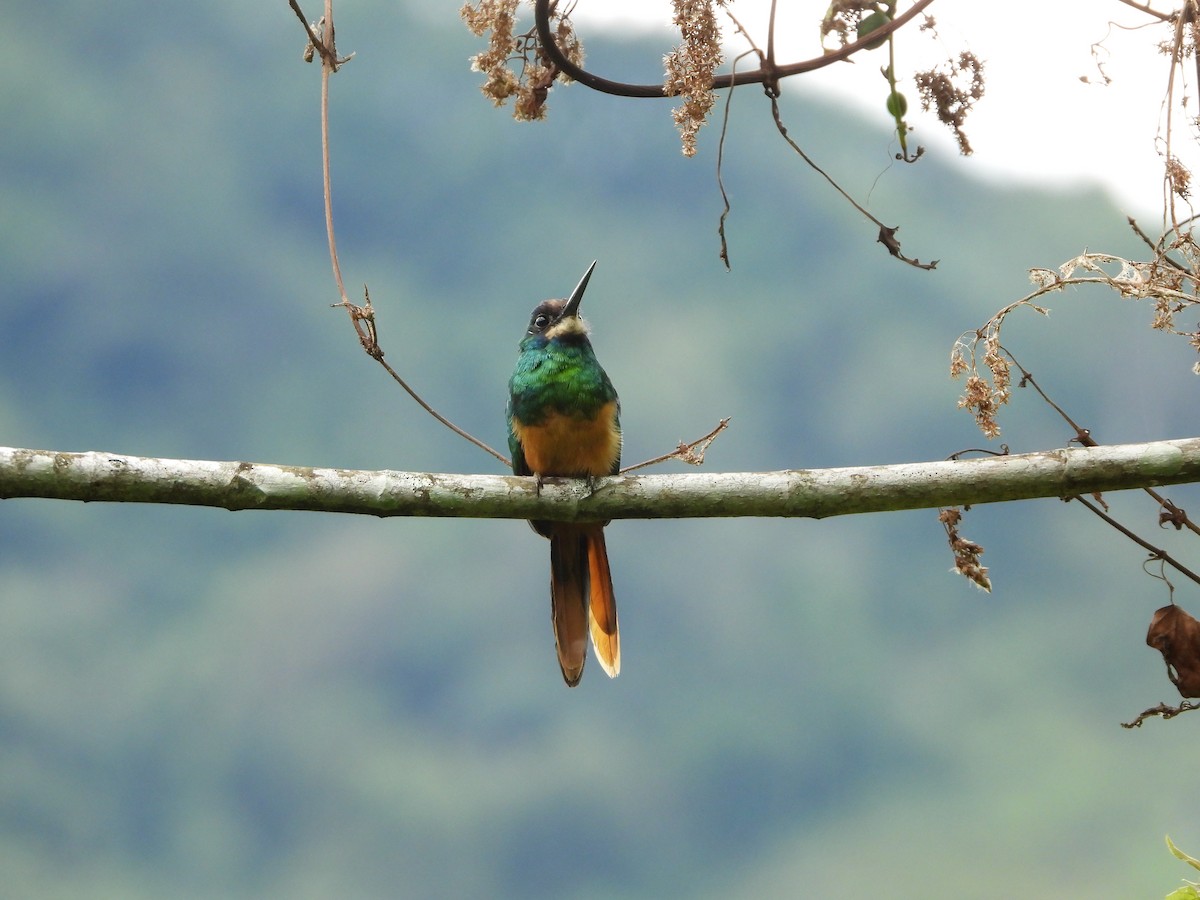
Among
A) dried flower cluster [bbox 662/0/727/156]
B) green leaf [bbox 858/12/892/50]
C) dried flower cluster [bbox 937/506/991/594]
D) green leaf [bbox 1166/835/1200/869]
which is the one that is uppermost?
green leaf [bbox 858/12/892/50]

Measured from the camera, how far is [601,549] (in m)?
3.22

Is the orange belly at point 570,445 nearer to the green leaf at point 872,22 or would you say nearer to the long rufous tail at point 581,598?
the long rufous tail at point 581,598

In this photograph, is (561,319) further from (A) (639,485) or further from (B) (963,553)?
(B) (963,553)

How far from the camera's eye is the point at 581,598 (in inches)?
127

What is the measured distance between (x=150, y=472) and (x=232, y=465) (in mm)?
152

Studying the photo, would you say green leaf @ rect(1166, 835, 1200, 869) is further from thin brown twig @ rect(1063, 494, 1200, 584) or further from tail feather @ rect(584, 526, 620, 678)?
tail feather @ rect(584, 526, 620, 678)

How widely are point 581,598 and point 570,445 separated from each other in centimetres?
53

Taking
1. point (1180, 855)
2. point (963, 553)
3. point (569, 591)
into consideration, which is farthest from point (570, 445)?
point (1180, 855)

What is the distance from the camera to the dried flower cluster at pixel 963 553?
238cm

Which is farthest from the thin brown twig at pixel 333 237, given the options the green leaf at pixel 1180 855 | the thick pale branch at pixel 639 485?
the green leaf at pixel 1180 855

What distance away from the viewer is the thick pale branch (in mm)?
1990

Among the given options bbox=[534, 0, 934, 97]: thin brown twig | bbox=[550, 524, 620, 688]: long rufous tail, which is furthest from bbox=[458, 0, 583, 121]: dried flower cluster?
bbox=[550, 524, 620, 688]: long rufous tail

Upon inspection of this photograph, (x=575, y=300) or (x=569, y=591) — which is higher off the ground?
(x=575, y=300)

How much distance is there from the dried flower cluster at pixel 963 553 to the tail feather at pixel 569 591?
1.19m
